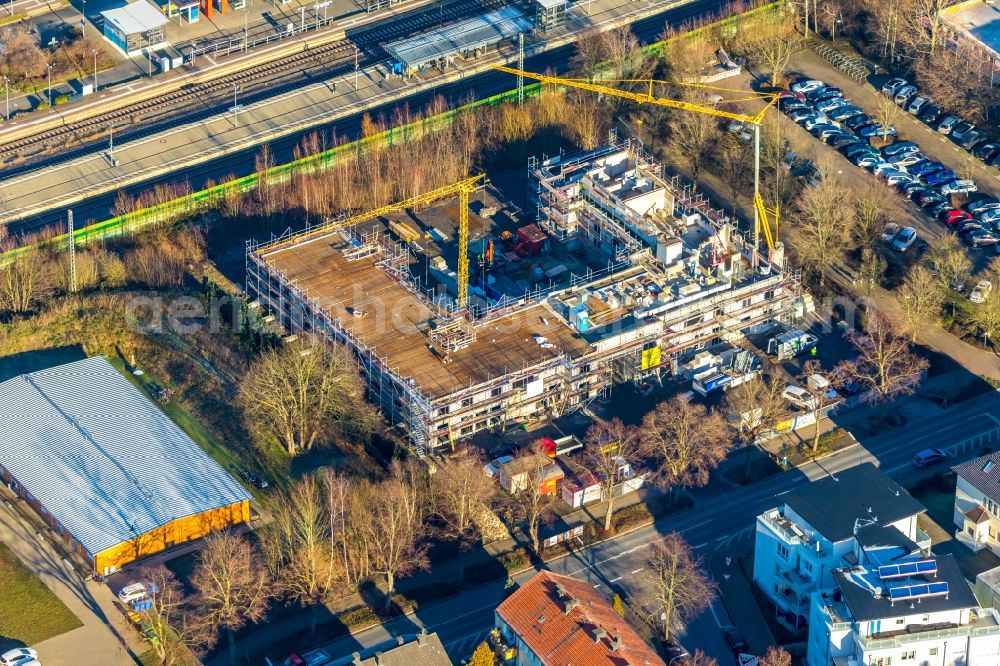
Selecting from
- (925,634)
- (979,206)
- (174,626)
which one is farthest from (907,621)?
(979,206)

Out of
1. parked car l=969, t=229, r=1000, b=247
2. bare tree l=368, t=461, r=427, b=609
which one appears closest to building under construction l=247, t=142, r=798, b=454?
bare tree l=368, t=461, r=427, b=609

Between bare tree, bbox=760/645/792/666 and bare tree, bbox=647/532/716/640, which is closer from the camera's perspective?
bare tree, bbox=760/645/792/666

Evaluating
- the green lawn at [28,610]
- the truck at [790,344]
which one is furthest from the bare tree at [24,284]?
the truck at [790,344]

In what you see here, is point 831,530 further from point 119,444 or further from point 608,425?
point 119,444

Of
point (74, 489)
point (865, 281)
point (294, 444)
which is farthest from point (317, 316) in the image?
point (865, 281)

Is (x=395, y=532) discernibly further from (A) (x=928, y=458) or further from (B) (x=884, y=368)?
(B) (x=884, y=368)

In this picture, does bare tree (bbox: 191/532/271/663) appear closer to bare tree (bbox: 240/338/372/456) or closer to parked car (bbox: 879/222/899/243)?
bare tree (bbox: 240/338/372/456)

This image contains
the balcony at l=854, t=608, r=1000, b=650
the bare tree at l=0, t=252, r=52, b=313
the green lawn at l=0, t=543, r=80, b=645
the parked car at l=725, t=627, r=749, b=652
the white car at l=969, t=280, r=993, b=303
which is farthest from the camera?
the bare tree at l=0, t=252, r=52, b=313

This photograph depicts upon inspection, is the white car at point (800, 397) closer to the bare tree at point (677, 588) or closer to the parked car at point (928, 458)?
the parked car at point (928, 458)
